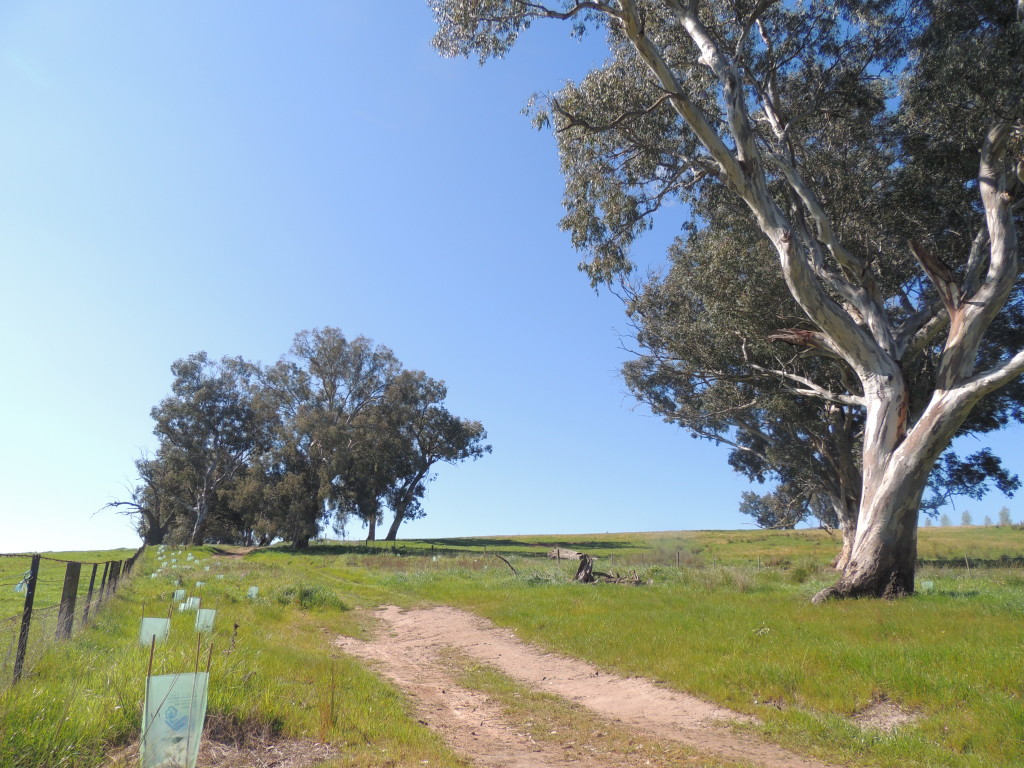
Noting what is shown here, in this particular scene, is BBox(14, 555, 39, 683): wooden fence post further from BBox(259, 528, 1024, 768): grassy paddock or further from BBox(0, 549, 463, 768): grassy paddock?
BBox(259, 528, 1024, 768): grassy paddock

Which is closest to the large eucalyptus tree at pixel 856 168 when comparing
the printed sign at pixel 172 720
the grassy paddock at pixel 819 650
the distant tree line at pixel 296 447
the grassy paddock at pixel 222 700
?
the grassy paddock at pixel 819 650

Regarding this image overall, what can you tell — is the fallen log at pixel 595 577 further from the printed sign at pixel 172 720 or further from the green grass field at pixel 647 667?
the printed sign at pixel 172 720

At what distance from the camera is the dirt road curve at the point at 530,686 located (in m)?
5.48

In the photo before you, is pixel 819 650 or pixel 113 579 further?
pixel 113 579

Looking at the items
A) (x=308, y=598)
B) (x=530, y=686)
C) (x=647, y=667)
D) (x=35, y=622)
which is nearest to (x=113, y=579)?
(x=308, y=598)

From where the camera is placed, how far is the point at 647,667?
334 inches

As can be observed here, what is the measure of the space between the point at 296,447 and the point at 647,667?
40.9 meters

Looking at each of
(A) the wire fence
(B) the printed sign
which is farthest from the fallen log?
(B) the printed sign

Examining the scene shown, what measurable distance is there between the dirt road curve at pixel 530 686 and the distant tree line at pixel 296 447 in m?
34.0

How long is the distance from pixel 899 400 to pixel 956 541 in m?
36.6

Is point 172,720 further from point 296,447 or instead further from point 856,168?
point 296,447

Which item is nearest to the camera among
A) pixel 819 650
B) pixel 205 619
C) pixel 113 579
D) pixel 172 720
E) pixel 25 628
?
pixel 172 720

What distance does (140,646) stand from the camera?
687 centimetres

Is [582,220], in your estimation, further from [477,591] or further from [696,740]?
[696,740]
